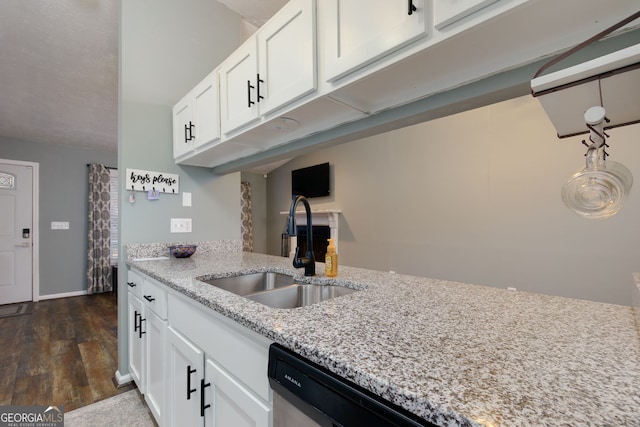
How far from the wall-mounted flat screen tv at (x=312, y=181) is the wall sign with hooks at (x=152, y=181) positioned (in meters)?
3.22

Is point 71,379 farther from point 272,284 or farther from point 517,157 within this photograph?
point 517,157

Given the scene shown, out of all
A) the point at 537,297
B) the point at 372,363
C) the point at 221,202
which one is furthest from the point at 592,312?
the point at 221,202

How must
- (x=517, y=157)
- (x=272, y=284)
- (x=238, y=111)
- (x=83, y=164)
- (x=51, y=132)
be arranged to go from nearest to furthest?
(x=238, y=111) < (x=272, y=284) < (x=517, y=157) < (x=51, y=132) < (x=83, y=164)

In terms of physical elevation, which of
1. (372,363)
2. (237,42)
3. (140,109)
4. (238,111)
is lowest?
(372,363)

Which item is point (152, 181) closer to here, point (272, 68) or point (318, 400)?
point (272, 68)


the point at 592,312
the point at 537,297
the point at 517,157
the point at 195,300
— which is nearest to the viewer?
the point at 592,312

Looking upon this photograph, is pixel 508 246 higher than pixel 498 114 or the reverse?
the reverse

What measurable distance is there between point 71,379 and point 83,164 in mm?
3807

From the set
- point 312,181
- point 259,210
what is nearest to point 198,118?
point 312,181

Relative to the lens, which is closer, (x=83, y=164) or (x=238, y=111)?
(x=238, y=111)

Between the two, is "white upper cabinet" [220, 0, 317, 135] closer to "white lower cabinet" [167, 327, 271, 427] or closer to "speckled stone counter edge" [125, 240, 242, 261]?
"white lower cabinet" [167, 327, 271, 427]

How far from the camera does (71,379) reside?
2.15m

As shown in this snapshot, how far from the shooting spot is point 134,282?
76.8 inches

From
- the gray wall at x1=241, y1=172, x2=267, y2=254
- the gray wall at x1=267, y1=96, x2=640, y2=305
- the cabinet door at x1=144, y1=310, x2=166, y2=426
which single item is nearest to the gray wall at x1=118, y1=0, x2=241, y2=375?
the cabinet door at x1=144, y1=310, x2=166, y2=426
